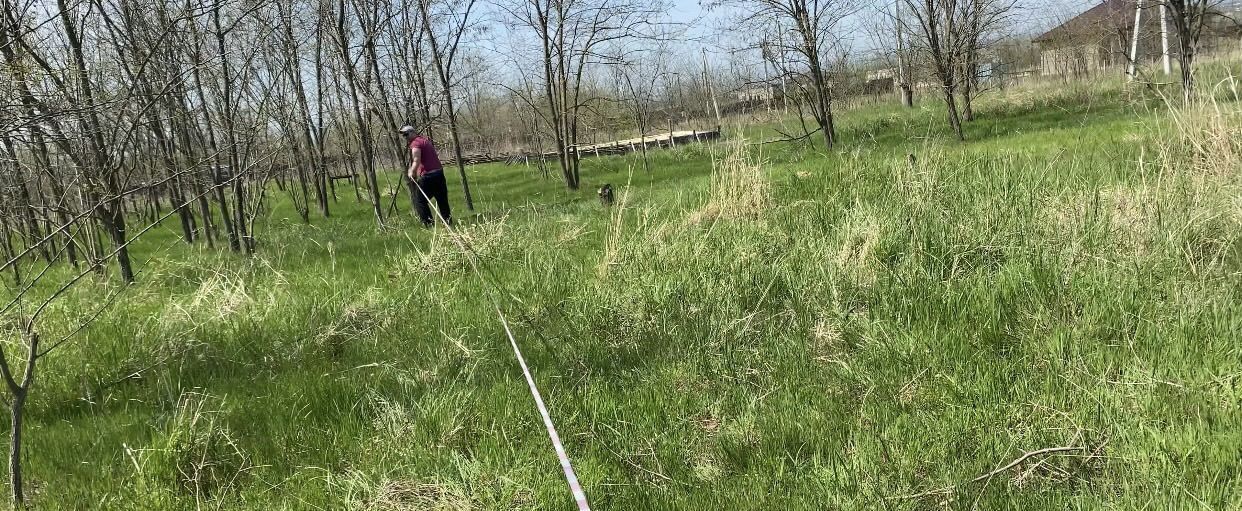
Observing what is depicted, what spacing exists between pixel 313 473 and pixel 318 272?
348cm

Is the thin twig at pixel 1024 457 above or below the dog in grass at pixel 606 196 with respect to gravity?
below

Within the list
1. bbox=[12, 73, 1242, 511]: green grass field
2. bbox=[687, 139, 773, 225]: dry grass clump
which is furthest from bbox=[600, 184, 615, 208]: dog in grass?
bbox=[12, 73, 1242, 511]: green grass field

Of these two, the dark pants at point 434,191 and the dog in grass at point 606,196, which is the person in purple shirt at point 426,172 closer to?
the dark pants at point 434,191

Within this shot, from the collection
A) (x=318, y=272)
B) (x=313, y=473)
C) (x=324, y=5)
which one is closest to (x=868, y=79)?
(x=324, y=5)

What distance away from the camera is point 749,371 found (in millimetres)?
2285

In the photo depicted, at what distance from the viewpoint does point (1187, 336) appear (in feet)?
6.52

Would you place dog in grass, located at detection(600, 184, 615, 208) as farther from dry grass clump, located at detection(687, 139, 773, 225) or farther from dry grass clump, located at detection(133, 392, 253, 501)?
dry grass clump, located at detection(133, 392, 253, 501)

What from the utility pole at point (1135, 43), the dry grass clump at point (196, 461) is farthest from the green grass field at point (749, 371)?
the utility pole at point (1135, 43)

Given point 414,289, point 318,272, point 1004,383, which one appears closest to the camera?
point 1004,383

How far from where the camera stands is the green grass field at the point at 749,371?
1.63 meters

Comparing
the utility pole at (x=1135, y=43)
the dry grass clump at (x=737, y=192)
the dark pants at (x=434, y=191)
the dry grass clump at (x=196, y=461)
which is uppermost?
the utility pole at (x=1135, y=43)

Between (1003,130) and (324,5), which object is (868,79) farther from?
(324,5)

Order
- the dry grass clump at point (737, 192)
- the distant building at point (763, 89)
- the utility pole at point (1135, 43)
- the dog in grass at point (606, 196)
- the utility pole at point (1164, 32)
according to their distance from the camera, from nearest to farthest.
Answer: the dry grass clump at point (737, 192), the dog in grass at point (606, 196), the utility pole at point (1135, 43), the utility pole at point (1164, 32), the distant building at point (763, 89)

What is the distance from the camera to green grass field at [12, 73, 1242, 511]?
163 centimetres
